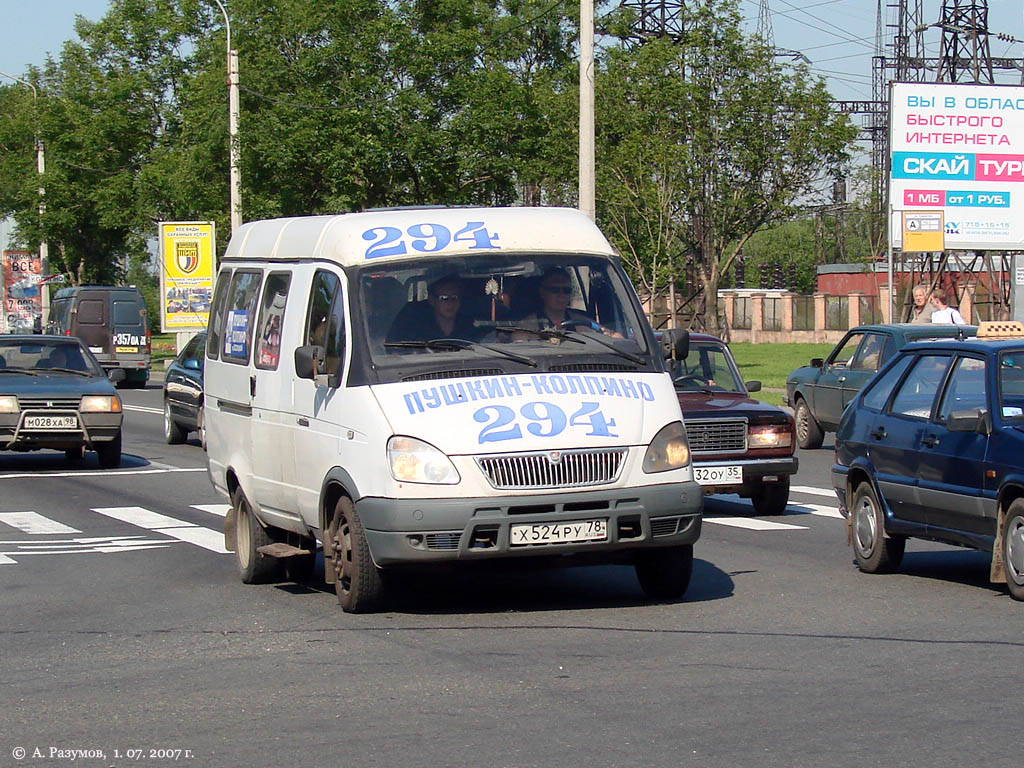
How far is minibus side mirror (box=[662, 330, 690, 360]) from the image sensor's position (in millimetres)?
9430

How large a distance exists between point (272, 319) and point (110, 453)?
10.7m

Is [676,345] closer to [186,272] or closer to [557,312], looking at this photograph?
[557,312]

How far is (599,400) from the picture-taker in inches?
328

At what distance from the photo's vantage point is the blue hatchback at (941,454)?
8805 millimetres

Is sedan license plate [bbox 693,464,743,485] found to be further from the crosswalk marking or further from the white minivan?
the white minivan

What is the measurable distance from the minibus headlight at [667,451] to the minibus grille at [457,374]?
0.89 metres

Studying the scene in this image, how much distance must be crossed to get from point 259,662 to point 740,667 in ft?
7.26

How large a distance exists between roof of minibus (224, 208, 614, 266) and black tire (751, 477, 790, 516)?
5446mm

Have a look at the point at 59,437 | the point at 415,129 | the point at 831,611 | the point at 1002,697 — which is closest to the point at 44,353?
the point at 59,437

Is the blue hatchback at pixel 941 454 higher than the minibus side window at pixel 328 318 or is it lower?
lower

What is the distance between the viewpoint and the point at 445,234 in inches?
352

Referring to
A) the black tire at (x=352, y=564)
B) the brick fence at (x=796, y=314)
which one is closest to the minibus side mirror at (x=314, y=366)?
the black tire at (x=352, y=564)

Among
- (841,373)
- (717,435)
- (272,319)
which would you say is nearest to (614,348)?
(272,319)

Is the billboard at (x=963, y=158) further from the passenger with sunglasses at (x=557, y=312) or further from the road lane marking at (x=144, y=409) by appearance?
the passenger with sunglasses at (x=557, y=312)
